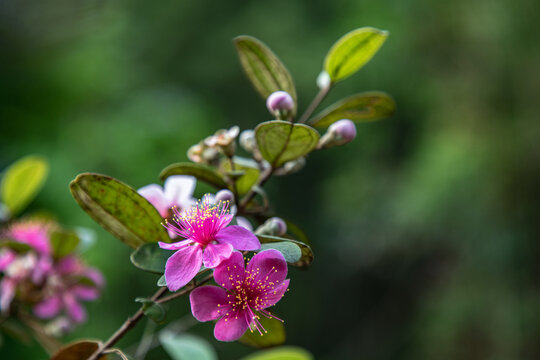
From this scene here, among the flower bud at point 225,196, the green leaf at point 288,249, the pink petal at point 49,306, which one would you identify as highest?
the flower bud at point 225,196

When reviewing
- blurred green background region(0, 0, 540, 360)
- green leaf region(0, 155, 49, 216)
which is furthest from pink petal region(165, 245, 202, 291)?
blurred green background region(0, 0, 540, 360)

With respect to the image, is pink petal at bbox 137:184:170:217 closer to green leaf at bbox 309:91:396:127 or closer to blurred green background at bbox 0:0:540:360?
green leaf at bbox 309:91:396:127

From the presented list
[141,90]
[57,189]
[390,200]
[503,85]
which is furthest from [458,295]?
[141,90]

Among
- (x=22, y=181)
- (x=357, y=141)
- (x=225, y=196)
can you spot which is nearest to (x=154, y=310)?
(x=225, y=196)

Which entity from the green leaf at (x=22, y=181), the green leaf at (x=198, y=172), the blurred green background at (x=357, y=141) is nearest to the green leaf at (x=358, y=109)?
the green leaf at (x=198, y=172)

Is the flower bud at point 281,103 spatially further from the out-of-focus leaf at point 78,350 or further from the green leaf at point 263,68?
the out-of-focus leaf at point 78,350
